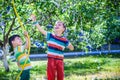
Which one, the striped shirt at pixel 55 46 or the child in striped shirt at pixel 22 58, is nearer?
the child in striped shirt at pixel 22 58

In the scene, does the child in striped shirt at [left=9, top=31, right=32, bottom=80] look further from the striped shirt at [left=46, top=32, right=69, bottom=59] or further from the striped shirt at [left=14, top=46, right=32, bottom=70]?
the striped shirt at [left=46, top=32, right=69, bottom=59]

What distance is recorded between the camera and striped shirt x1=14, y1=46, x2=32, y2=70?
577cm

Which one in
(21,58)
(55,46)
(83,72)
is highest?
(55,46)

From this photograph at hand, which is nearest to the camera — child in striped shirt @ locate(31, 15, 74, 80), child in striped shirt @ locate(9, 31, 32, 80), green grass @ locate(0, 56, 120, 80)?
child in striped shirt @ locate(9, 31, 32, 80)

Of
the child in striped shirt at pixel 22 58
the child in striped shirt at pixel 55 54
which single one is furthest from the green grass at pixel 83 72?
the child in striped shirt at pixel 22 58

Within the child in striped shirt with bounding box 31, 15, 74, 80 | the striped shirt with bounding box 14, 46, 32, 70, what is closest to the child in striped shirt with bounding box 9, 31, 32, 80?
the striped shirt with bounding box 14, 46, 32, 70

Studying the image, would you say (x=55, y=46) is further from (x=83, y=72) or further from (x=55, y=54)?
(x=83, y=72)

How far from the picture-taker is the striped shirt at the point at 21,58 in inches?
227

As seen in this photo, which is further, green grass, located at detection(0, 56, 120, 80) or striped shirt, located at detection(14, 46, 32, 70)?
green grass, located at detection(0, 56, 120, 80)

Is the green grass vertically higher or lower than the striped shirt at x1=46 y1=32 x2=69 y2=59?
lower

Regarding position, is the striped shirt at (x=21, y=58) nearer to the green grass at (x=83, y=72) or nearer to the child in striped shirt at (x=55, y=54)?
the child in striped shirt at (x=55, y=54)

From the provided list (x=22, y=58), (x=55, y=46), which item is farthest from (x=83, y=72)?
(x=22, y=58)

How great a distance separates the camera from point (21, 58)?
5.81 m

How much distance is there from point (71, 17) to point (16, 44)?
8838 millimetres
